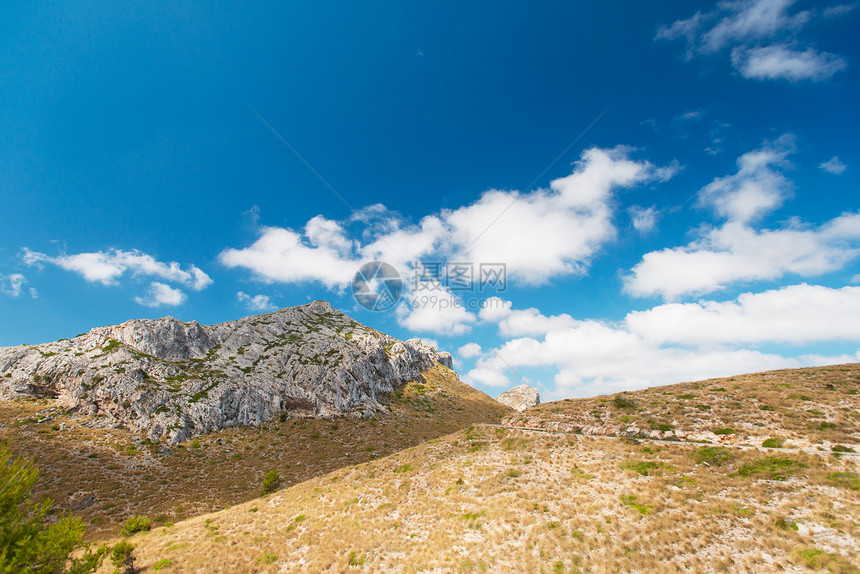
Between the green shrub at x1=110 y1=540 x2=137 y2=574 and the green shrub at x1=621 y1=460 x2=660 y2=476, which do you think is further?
the green shrub at x1=621 y1=460 x2=660 y2=476

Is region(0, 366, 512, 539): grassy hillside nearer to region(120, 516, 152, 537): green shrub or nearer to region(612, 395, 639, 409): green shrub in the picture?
region(120, 516, 152, 537): green shrub

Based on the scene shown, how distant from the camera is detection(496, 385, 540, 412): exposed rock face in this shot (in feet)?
517

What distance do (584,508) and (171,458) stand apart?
72735 millimetres

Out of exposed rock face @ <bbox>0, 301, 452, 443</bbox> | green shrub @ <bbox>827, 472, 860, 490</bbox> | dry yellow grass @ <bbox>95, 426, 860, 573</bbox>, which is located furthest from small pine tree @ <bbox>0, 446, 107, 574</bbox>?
exposed rock face @ <bbox>0, 301, 452, 443</bbox>

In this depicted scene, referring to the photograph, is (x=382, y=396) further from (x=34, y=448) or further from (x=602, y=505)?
(x=602, y=505)

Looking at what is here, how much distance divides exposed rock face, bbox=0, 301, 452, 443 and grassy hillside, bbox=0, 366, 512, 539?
4307 millimetres

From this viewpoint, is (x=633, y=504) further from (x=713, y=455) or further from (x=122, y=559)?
(x=122, y=559)

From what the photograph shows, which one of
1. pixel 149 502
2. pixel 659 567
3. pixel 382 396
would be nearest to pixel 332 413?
pixel 382 396

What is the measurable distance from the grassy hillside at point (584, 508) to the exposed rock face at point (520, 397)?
122 metres

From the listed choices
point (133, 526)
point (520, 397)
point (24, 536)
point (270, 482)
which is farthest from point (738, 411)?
point (520, 397)

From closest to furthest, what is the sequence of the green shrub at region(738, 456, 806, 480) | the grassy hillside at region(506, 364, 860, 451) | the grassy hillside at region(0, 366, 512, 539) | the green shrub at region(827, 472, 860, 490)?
1. the green shrub at region(827, 472, 860, 490)
2. the green shrub at region(738, 456, 806, 480)
3. the grassy hillside at region(506, 364, 860, 451)
4. the grassy hillside at region(0, 366, 512, 539)

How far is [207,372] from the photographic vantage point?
84438mm

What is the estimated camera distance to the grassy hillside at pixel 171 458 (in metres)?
45.2

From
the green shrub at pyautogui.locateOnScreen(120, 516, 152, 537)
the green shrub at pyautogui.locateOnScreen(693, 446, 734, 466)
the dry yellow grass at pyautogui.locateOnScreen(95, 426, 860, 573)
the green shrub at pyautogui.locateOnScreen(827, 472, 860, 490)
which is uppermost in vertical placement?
the green shrub at pyautogui.locateOnScreen(693, 446, 734, 466)
